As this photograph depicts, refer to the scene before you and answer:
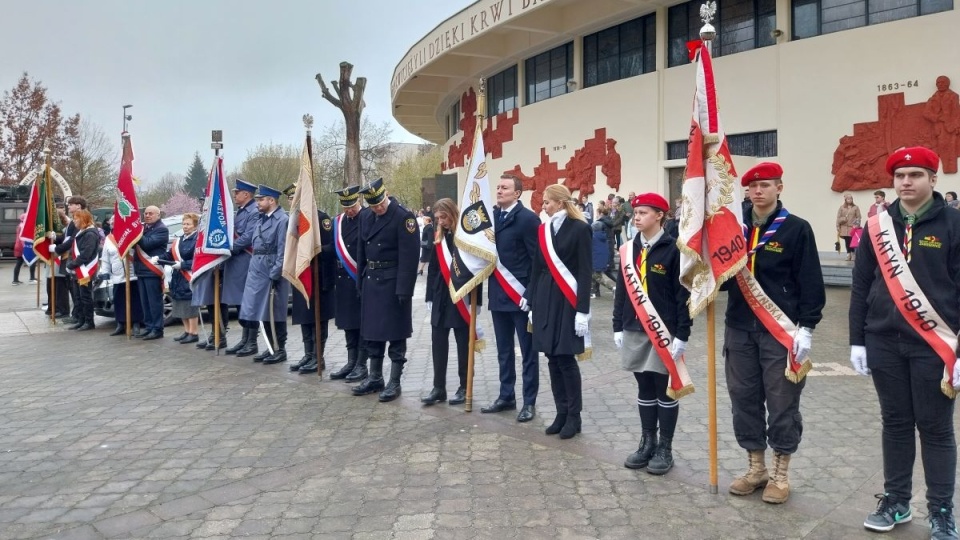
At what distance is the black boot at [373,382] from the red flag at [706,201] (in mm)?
3653

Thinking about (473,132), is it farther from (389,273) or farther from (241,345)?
(389,273)

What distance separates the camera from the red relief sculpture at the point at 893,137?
15.8 metres

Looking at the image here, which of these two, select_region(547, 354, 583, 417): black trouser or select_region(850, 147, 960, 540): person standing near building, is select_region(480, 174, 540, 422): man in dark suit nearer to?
select_region(547, 354, 583, 417): black trouser

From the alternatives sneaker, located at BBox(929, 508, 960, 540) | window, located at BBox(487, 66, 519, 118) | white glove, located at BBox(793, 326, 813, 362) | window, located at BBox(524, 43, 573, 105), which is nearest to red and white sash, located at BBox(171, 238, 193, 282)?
white glove, located at BBox(793, 326, 813, 362)

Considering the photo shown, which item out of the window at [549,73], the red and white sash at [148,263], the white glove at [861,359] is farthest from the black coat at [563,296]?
the window at [549,73]

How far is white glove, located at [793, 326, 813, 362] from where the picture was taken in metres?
4.18

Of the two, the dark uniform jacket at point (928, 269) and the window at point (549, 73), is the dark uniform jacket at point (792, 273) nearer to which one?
the dark uniform jacket at point (928, 269)

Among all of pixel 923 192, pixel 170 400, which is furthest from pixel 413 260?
pixel 923 192

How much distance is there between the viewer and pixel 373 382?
746cm

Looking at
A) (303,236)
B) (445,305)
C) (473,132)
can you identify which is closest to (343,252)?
(303,236)

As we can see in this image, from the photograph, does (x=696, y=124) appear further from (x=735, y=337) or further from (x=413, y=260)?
(x=413, y=260)

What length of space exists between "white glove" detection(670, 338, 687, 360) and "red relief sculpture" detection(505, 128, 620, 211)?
18.0 m

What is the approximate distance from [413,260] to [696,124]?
129 inches

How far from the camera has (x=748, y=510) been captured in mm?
4363
